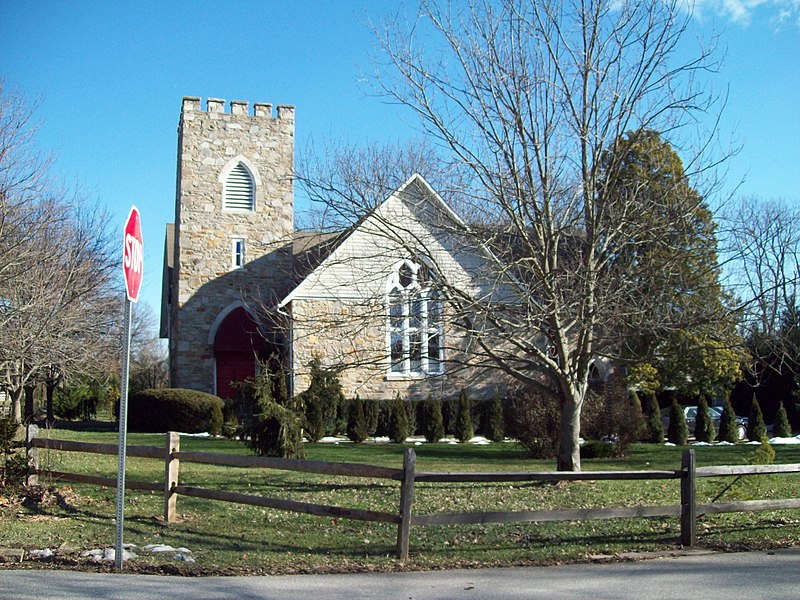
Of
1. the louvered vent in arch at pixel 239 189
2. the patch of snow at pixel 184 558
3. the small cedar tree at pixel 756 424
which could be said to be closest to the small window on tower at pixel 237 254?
the louvered vent in arch at pixel 239 189

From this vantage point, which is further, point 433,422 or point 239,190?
point 239,190

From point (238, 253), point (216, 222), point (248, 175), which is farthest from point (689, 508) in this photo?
point (248, 175)

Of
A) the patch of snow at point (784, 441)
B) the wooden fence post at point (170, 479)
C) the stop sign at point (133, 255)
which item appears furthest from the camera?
the patch of snow at point (784, 441)

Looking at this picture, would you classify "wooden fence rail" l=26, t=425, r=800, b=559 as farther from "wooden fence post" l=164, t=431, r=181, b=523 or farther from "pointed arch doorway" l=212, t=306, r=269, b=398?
"pointed arch doorway" l=212, t=306, r=269, b=398

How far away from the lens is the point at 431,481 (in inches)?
348

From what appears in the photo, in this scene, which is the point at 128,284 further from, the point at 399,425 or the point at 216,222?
the point at 216,222

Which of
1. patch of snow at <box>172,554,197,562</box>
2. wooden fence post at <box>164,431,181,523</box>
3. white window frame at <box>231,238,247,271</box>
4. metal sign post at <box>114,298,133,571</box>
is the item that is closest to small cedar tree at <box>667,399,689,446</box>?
white window frame at <box>231,238,247,271</box>

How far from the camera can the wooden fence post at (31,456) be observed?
10.9 metres

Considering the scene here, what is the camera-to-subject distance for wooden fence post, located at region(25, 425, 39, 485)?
1090cm

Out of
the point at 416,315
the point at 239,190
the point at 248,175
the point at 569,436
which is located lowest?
the point at 569,436

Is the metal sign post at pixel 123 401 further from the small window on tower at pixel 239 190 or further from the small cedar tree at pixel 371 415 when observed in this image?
the small window on tower at pixel 239 190

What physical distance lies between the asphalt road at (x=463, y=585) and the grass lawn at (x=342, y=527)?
1.37 ft

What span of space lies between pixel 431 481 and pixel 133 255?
399cm

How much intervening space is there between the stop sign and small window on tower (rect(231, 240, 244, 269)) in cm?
2234
